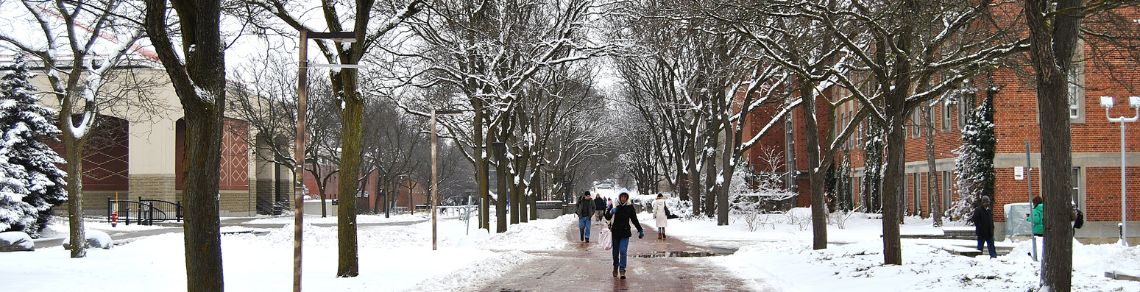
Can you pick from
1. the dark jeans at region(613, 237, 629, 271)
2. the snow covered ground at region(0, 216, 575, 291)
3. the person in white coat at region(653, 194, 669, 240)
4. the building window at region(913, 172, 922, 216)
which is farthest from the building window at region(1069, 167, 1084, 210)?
the dark jeans at region(613, 237, 629, 271)

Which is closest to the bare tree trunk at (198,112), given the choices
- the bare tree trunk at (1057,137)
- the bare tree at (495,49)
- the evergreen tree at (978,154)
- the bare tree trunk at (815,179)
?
the bare tree trunk at (1057,137)

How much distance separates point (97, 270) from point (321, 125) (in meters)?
34.2

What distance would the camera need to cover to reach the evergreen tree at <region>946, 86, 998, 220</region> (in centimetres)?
3189

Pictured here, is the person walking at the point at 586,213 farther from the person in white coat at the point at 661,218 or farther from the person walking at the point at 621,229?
the person walking at the point at 621,229

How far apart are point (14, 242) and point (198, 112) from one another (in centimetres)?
1639

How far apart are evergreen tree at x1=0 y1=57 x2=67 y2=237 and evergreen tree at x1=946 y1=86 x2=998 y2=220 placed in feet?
93.6

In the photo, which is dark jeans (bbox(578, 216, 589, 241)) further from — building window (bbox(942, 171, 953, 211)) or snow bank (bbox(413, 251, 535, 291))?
building window (bbox(942, 171, 953, 211))

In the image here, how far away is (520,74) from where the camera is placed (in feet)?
102

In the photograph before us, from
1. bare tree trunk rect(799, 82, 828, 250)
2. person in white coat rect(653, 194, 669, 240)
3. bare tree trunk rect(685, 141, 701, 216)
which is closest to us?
bare tree trunk rect(799, 82, 828, 250)

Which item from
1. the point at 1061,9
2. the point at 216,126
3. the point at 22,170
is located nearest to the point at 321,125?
the point at 22,170

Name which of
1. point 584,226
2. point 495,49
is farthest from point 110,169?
point 584,226

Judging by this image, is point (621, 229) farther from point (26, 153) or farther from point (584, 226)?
point (26, 153)

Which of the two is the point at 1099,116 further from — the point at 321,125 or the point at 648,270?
the point at 321,125

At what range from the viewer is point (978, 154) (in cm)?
3212
